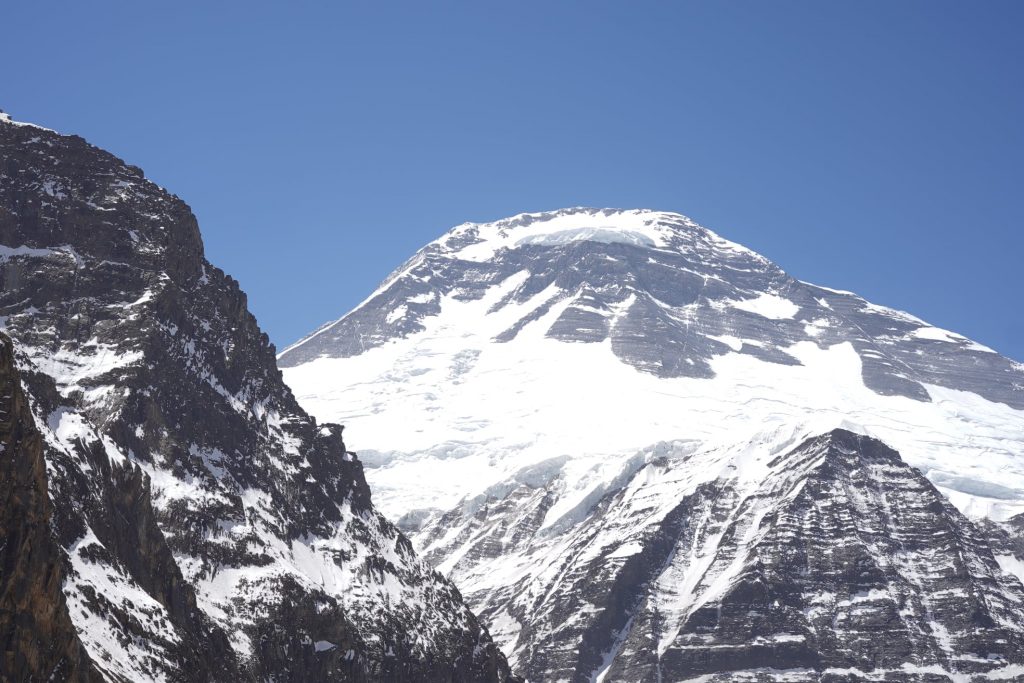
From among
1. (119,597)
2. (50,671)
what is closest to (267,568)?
(119,597)

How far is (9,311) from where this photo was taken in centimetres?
19938

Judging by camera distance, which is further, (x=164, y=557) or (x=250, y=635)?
(x=250, y=635)

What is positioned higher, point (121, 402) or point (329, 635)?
point (121, 402)

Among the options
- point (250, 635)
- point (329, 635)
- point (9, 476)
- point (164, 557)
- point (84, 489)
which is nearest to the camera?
point (9, 476)

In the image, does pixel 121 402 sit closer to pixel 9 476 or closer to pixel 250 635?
pixel 250 635

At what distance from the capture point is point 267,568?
19212cm

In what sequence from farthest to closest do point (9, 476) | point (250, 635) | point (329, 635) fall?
point (329, 635) < point (250, 635) < point (9, 476)

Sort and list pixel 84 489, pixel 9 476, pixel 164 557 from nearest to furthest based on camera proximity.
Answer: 1. pixel 9 476
2. pixel 84 489
3. pixel 164 557

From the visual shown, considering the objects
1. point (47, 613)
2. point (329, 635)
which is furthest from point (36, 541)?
point (329, 635)

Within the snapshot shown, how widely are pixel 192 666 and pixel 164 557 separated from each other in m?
25.1

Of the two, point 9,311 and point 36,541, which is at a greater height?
point 9,311

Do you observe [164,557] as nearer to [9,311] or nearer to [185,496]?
[185,496]

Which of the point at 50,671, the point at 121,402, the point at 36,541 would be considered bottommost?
the point at 50,671

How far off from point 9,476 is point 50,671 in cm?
996
